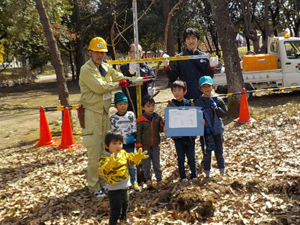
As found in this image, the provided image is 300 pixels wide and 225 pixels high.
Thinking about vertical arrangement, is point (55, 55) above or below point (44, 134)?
above

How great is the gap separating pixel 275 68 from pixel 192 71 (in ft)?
25.9

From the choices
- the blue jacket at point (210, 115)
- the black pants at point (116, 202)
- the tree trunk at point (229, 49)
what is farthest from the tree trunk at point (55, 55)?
the black pants at point (116, 202)

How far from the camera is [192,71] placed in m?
5.33

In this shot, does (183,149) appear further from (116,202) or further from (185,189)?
(116,202)

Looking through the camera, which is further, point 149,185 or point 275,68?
point 275,68

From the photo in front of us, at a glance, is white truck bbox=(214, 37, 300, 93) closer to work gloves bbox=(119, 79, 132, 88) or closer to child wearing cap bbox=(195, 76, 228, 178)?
child wearing cap bbox=(195, 76, 228, 178)

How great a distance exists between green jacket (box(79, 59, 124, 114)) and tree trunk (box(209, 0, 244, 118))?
15.9 feet

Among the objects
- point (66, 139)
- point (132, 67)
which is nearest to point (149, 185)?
point (132, 67)

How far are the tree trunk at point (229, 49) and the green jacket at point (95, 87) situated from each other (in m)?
4.86

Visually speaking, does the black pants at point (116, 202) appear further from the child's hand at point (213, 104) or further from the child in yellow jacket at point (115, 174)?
the child's hand at point (213, 104)

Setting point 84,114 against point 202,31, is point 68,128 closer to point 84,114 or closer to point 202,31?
point 84,114

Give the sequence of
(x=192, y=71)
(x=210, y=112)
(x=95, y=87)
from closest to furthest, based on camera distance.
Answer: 1. (x=95, y=87)
2. (x=210, y=112)
3. (x=192, y=71)

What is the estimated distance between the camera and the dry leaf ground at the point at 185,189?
417 centimetres

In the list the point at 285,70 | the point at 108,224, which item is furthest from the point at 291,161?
the point at 285,70
